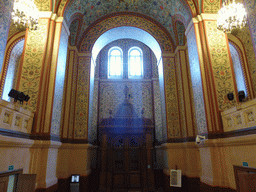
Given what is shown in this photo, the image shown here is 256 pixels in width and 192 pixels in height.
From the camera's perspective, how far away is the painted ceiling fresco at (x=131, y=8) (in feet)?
24.0

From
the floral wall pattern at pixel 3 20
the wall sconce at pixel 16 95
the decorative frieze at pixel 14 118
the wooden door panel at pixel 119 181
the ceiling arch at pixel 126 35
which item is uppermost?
the ceiling arch at pixel 126 35

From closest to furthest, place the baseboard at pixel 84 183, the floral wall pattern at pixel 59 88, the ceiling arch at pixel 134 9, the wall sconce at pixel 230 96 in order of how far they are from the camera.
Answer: the wall sconce at pixel 230 96 → the floral wall pattern at pixel 59 88 → the baseboard at pixel 84 183 → the ceiling arch at pixel 134 9

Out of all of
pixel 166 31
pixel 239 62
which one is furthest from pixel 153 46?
pixel 239 62

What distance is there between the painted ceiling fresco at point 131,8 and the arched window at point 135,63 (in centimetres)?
384

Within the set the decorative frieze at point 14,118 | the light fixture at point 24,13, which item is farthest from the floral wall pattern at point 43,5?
the decorative frieze at point 14,118

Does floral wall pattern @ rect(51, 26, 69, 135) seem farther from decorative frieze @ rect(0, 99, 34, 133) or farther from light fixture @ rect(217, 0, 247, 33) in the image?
light fixture @ rect(217, 0, 247, 33)

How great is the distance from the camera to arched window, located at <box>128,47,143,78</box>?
12227 mm

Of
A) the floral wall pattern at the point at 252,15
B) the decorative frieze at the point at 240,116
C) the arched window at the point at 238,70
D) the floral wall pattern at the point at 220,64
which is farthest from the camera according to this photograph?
the arched window at the point at 238,70

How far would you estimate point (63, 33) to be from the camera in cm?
644

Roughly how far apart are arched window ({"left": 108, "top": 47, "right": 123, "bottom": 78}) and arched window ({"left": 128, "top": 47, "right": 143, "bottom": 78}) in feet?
1.94

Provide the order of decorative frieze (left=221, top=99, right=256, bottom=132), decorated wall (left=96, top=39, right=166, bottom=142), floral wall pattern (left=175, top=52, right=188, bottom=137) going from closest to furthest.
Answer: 1. decorative frieze (left=221, top=99, right=256, bottom=132)
2. floral wall pattern (left=175, top=52, right=188, bottom=137)
3. decorated wall (left=96, top=39, right=166, bottom=142)

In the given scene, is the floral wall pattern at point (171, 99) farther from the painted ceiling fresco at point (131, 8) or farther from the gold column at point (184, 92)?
the painted ceiling fresco at point (131, 8)

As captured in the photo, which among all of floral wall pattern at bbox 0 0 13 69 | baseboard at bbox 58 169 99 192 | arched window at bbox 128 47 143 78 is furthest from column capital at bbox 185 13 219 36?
baseboard at bbox 58 169 99 192

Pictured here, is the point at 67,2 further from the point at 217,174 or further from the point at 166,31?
the point at 217,174
